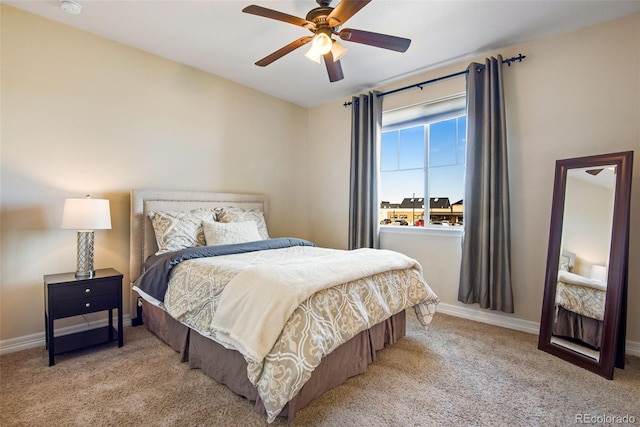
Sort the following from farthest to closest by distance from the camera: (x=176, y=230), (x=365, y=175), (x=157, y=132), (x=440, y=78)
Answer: (x=365, y=175) → (x=440, y=78) → (x=157, y=132) → (x=176, y=230)

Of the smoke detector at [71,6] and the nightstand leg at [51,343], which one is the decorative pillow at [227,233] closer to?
the nightstand leg at [51,343]

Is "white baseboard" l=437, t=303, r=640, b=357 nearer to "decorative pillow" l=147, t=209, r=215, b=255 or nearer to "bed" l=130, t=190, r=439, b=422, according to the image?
"bed" l=130, t=190, r=439, b=422

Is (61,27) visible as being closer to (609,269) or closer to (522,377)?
(522,377)

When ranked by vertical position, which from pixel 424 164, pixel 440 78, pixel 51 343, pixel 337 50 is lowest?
pixel 51 343

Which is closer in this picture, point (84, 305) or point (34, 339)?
point (84, 305)

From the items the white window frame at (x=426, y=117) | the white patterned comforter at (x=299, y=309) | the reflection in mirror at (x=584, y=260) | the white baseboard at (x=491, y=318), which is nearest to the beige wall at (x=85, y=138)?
the white patterned comforter at (x=299, y=309)

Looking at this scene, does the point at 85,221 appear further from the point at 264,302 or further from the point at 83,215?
the point at 264,302

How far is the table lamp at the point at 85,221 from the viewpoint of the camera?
229 centimetres

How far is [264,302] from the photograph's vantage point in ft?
5.12

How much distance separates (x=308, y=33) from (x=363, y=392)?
9.67 ft

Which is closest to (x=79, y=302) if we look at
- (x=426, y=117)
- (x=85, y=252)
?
(x=85, y=252)

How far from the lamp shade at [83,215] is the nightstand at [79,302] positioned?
16.1 inches

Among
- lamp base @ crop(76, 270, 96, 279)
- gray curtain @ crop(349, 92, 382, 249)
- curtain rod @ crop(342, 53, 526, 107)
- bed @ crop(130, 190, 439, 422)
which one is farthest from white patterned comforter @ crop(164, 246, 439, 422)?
curtain rod @ crop(342, 53, 526, 107)

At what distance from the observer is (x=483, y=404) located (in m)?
1.74
